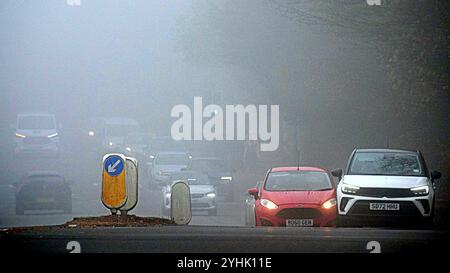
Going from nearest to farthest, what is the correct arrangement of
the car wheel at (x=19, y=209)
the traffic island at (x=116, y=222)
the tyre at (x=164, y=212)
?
the traffic island at (x=116, y=222)
the car wheel at (x=19, y=209)
the tyre at (x=164, y=212)

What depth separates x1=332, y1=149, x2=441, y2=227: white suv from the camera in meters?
18.6

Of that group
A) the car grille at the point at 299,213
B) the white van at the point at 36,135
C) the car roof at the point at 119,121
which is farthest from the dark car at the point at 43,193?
the car grille at the point at 299,213

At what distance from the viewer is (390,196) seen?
18.7 meters

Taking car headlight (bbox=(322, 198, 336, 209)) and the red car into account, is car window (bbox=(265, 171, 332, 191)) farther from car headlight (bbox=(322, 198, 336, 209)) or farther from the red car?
car headlight (bbox=(322, 198, 336, 209))

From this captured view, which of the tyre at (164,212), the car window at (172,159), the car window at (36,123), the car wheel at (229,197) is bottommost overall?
the tyre at (164,212)

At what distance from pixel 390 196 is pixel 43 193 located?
9.24 m

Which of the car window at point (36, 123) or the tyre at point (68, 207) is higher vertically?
the car window at point (36, 123)

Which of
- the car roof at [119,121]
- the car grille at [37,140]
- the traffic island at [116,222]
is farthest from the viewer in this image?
the car grille at [37,140]

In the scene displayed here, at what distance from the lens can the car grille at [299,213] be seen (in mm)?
17984

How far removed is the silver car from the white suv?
685cm

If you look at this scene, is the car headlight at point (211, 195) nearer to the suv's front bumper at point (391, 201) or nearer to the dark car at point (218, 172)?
the dark car at point (218, 172)

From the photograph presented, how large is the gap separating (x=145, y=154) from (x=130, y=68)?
7224 millimetres
